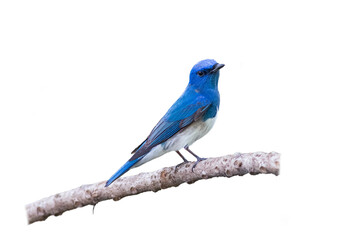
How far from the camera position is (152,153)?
5.79 meters

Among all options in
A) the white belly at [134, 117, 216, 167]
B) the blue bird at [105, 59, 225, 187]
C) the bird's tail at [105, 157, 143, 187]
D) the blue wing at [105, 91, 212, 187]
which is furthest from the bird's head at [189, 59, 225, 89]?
the bird's tail at [105, 157, 143, 187]

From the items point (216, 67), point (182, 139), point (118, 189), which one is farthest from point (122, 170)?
point (216, 67)

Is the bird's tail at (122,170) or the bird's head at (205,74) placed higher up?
the bird's head at (205,74)

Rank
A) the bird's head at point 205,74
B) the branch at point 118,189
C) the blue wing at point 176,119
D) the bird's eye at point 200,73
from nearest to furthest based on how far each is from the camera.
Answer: the branch at point 118,189
the blue wing at point 176,119
the bird's head at point 205,74
the bird's eye at point 200,73

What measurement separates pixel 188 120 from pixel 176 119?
155 mm

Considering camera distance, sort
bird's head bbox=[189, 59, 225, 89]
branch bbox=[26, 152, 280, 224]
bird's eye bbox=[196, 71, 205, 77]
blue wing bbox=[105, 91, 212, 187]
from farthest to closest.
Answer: bird's eye bbox=[196, 71, 205, 77]
bird's head bbox=[189, 59, 225, 89]
blue wing bbox=[105, 91, 212, 187]
branch bbox=[26, 152, 280, 224]

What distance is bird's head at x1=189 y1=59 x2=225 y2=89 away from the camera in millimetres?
5925

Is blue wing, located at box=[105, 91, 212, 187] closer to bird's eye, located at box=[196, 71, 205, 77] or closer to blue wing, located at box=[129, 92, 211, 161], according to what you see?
blue wing, located at box=[129, 92, 211, 161]

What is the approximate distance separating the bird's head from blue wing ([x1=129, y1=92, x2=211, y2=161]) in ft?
0.68

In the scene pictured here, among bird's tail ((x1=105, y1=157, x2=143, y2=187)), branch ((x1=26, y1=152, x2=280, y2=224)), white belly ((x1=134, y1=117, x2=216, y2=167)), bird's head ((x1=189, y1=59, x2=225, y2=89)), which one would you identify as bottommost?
branch ((x1=26, y1=152, x2=280, y2=224))

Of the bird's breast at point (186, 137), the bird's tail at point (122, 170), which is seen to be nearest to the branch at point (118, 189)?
the bird's tail at point (122, 170)

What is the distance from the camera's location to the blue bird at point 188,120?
5.80m

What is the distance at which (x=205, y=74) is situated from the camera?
19.8ft

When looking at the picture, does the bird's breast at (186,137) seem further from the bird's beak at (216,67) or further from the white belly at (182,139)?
the bird's beak at (216,67)
